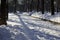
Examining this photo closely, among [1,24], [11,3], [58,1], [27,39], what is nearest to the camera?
[27,39]

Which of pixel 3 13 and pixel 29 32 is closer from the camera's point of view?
pixel 29 32

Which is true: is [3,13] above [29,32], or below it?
above

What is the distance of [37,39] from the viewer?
8820mm

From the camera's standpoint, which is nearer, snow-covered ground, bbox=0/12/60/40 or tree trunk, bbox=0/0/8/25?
snow-covered ground, bbox=0/12/60/40

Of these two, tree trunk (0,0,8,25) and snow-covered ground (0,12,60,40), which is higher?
tree trunk (0,0,8,25)

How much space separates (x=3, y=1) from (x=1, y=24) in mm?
2124

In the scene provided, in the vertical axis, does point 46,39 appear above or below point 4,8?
below

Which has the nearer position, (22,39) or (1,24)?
(22,39)

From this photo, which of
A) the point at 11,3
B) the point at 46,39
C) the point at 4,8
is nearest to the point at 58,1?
the point at 4,8

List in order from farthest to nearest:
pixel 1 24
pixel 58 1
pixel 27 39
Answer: pixel 58 1, pixel 1 24, pixel 27 39

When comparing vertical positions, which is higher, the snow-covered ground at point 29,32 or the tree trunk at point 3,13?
the tree trunk at point 3,13

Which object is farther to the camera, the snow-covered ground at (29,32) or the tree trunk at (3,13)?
the tree trunk at (3,13)

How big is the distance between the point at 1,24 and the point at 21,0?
87683 millimetres

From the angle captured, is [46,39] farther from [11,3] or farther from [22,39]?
[11,3]
